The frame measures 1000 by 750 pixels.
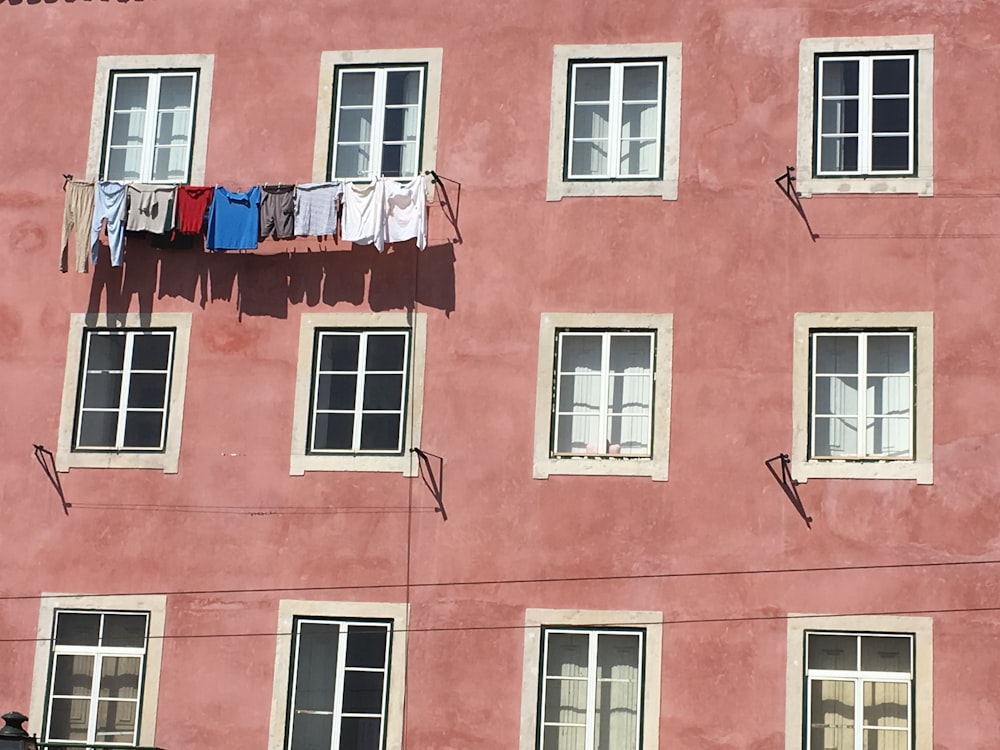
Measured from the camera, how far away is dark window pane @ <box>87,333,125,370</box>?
24.3m

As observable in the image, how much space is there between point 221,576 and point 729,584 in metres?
6.28

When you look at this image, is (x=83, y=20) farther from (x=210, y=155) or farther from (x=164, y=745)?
(x=164, y=745)

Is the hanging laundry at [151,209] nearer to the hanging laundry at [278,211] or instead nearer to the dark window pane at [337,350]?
the hanging laundry at [278,211]

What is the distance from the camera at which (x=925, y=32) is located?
23453 mm

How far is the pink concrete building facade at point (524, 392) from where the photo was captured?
871 inches

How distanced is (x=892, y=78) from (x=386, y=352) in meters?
7.28

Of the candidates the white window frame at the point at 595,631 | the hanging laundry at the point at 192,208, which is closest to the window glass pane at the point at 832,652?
the white window frame at the point at 595,631

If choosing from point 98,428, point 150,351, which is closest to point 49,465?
point 98,428

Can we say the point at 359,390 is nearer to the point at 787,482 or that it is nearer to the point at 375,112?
the point at 375,112

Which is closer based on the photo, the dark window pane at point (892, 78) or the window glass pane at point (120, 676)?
the window glass pane at point (120, 676)

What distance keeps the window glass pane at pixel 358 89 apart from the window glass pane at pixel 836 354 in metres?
6.74

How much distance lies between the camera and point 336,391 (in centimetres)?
2369

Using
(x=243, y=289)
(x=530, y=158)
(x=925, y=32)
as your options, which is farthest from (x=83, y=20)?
(x=925, y=32)

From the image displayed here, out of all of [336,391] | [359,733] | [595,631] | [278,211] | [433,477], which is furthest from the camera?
[278,211]
